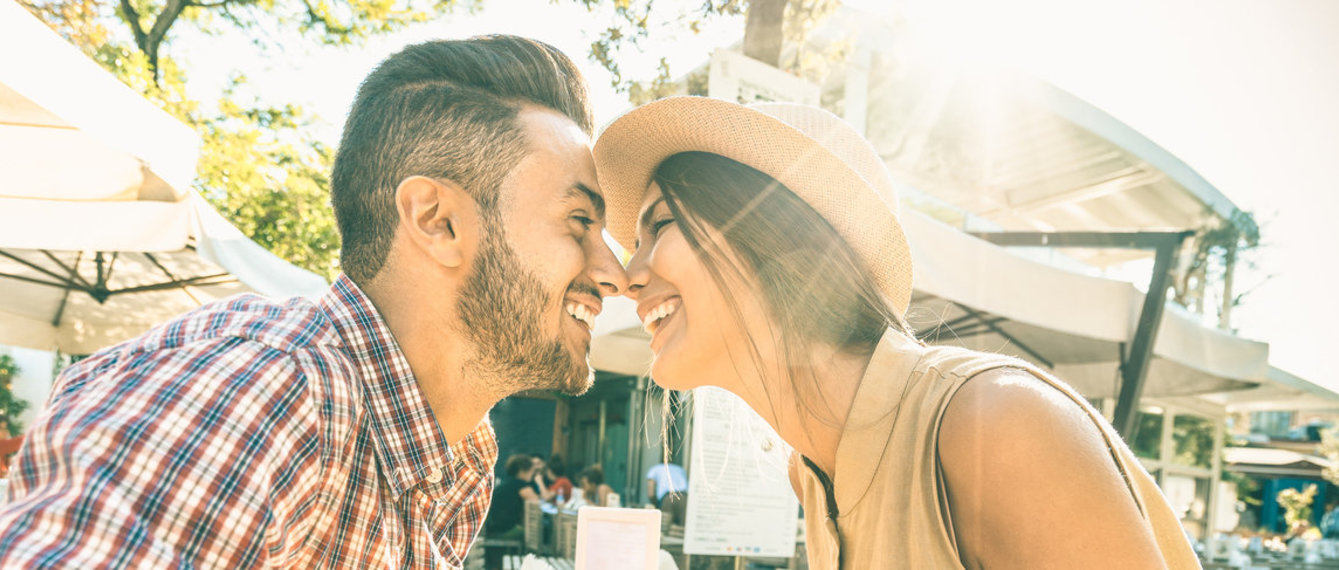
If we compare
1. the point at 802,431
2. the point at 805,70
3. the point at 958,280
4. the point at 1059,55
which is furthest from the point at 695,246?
the point at 1059,55

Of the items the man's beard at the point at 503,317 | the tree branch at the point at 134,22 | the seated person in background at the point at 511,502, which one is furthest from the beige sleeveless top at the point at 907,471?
the tree branch at the point at 134,22

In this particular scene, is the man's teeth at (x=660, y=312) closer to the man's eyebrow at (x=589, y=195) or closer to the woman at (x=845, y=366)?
the woman at (x=845, y=366)

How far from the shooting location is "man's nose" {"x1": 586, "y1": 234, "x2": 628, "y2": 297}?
6.24 ft

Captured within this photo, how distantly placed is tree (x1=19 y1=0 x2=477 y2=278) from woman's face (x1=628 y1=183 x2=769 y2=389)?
761 cm

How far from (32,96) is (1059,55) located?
8185 mm

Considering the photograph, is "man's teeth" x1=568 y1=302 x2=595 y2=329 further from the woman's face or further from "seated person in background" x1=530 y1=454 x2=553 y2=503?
"seated person in background" x1=530 y1=454 x2=553 y2=503

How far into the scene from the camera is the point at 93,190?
4.36 m

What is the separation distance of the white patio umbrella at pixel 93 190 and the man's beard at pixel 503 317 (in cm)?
256

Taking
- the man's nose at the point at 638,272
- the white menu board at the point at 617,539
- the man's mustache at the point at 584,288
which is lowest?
the white menu board at the point at 617,539

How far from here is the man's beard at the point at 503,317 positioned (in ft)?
5.57

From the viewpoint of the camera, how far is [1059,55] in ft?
26.2

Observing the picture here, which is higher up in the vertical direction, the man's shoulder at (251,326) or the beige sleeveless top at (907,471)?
the man's shoulder at (251,326)

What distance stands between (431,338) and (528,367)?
23 cm

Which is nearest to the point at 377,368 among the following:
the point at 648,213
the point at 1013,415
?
the point at 648,213
